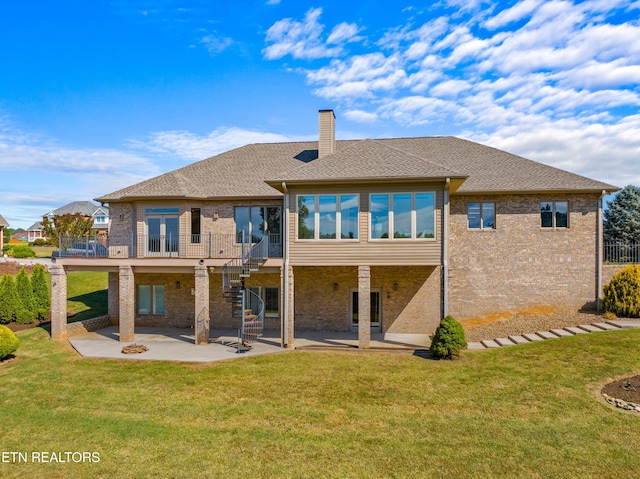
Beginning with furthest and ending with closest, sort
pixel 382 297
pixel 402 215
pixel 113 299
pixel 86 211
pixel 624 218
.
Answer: pixel 86 211
pixel 624 218
pixel 113 299
pixel 382 297
pixel 402 215

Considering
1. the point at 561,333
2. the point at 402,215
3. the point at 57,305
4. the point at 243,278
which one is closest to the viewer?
the point at 561,333

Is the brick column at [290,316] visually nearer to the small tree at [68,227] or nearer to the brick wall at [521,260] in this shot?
the brick wall at [521,260]

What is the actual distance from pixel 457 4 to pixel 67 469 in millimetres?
15179

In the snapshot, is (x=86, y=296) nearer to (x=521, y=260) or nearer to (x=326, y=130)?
(x=326, y=130)

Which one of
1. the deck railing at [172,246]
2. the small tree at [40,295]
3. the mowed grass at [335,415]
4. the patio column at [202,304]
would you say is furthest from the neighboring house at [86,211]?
the mowed grass at [335,415]

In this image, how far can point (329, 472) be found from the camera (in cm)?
609

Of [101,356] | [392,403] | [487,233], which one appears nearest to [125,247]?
[101,356]

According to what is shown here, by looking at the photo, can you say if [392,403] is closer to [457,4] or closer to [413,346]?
[413,346]

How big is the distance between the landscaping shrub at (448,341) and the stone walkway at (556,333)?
5.63 feet

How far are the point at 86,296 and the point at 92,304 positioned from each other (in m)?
2.07

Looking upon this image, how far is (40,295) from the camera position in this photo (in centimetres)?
1862

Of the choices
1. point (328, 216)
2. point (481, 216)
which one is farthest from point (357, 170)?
point (481, 216)

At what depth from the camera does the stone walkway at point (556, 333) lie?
1266cm

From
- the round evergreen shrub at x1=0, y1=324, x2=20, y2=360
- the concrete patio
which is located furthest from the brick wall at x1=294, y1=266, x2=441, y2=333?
the round evergreen shrub at x1=0, y1=324, x2=20, y2=360
